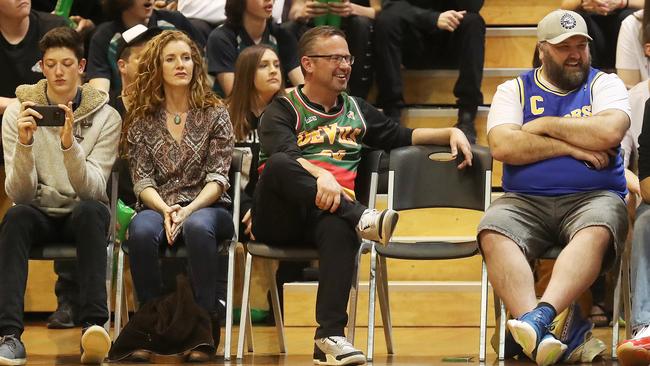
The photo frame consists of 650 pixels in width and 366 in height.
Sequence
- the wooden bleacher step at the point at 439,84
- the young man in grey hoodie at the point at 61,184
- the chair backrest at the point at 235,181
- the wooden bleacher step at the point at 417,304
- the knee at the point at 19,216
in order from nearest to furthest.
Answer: the young man in grey hoodie at the point at 61,184, the knee at the point at 19,216, the chair backrest at the point at 235,181, the wooden bleacher step at the point at 417,304, the wooden bleacher step at the point at 439,84

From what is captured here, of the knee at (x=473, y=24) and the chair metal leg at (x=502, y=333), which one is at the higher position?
the knee at (x=473, y=24)

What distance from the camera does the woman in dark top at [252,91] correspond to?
6.06m

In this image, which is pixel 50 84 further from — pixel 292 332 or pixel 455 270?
pixel 455 270

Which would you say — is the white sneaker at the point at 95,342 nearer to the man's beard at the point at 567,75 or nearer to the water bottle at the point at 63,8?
the man's beard at the point at 567,75

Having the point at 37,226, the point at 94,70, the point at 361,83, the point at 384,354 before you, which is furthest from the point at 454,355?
the point at 94,70

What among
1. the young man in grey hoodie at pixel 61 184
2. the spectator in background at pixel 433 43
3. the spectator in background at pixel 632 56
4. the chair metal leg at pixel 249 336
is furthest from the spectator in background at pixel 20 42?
the spectator in background at pixel 632 56

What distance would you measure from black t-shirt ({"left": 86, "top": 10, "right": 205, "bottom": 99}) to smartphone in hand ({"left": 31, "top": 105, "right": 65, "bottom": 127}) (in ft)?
5.01

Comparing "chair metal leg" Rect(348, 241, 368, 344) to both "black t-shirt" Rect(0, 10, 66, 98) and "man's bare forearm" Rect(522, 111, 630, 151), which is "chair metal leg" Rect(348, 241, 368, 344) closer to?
"man's bare forearm" Rect(522, 111, 630, 151)

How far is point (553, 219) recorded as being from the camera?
494 centimetres

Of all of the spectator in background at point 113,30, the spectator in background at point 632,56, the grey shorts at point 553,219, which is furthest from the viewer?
the spectator in background at point 113,30

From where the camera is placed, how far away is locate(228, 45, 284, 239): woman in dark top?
6059 millimetres

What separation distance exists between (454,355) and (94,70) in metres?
2.69

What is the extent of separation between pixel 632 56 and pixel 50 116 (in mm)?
2933

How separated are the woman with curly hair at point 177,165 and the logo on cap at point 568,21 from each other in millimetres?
1480
